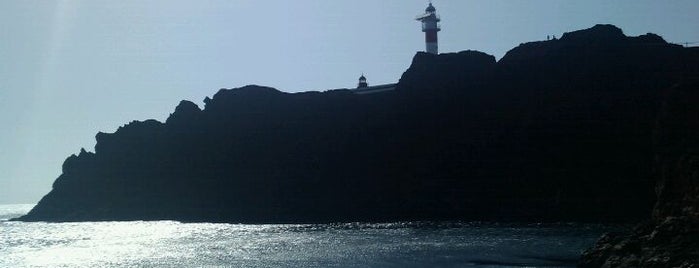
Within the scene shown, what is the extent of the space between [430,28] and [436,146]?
23273mm

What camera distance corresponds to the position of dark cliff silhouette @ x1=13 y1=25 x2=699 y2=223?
10825 cm

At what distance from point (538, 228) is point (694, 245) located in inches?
2087

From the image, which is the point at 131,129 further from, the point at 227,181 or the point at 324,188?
the point at 324,188

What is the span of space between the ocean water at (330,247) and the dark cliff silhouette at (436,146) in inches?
511

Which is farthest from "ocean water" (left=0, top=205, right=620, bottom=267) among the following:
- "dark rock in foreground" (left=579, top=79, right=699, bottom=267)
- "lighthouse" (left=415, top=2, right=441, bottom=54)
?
"lighthouse" (left=415, top=2, right=441, bottom=54)

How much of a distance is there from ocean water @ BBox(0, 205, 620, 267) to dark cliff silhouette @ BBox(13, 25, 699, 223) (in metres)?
13.0

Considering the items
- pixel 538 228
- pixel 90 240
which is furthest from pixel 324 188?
pixel 538 228

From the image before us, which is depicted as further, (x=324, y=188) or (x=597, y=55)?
(x=324, y=188)

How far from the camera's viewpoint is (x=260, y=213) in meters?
134

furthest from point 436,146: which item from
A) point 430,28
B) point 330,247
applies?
point 330,247

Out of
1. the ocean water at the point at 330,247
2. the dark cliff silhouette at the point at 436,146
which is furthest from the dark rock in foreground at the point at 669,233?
the dark cliff silhouette at the point at 436,146

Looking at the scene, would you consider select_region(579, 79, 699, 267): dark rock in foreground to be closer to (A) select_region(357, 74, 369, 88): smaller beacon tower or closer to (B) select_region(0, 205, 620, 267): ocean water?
(B) select_region(0, 205, 620, 267): ocean water

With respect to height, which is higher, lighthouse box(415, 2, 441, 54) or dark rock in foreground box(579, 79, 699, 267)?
lighthouse box(415, 2, 441, 54)

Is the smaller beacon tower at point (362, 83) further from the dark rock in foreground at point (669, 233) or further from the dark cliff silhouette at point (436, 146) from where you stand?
the dark rock in foreground at point (669, 233)
